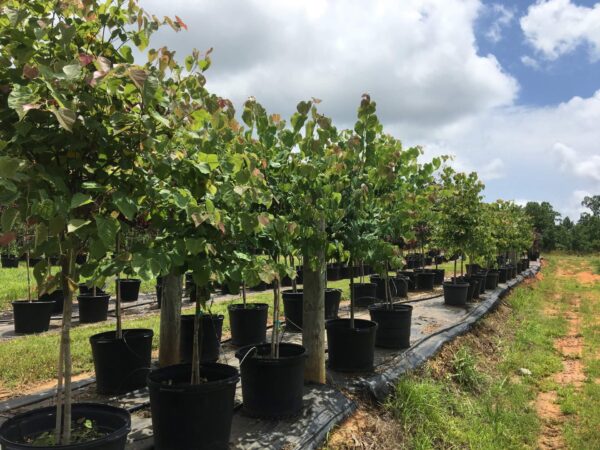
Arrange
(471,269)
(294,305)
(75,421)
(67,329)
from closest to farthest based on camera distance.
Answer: (67,329)
(75,421)
(294,305)
(471,269)

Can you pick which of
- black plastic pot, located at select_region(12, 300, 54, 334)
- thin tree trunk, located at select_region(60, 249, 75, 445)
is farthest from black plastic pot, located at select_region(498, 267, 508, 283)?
thin tree trunk, located at select_region(60, 249, 75, 445)

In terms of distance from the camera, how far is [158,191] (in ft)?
6.85

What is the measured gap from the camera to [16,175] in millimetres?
1614

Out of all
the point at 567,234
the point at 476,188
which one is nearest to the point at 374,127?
the point at 476,188

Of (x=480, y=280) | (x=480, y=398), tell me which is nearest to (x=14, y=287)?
(x=480, y=398)

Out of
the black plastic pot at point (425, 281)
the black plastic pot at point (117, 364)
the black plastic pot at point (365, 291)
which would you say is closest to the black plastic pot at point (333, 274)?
the black plastic pot at point (425, 281)

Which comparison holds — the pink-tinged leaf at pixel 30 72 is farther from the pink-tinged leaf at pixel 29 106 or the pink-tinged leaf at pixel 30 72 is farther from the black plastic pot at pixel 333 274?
the black plastic pot at pixel 333 274

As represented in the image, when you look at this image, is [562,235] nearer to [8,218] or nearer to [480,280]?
[480,280]

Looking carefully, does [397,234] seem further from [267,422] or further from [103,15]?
[103,15]

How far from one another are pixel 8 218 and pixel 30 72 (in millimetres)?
513

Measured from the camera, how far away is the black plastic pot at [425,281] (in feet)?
43.5

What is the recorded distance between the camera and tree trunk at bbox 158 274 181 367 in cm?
465

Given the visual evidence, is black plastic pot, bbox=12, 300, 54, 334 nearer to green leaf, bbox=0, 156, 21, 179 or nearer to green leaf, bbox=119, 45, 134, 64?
green leaf, bbox=119, 45, 134, 64

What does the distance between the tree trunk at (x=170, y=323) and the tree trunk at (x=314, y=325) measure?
1.21 m
